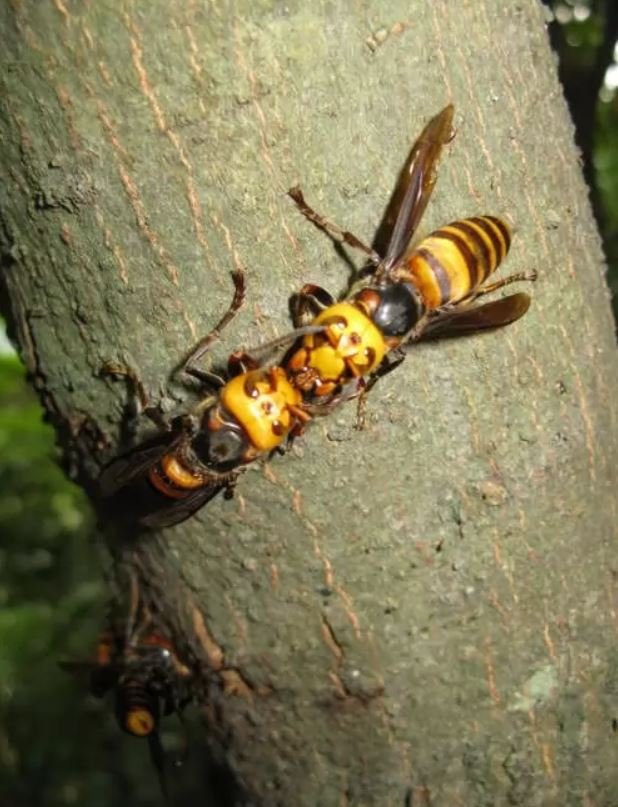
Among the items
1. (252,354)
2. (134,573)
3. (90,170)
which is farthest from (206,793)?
(90,170)

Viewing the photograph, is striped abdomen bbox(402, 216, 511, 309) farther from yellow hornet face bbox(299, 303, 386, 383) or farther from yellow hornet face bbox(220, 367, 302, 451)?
yellow hornet face bbox(220, 367, 302, 451)

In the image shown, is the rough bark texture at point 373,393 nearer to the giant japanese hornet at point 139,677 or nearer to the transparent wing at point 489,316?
the transparent wing at point 489,316

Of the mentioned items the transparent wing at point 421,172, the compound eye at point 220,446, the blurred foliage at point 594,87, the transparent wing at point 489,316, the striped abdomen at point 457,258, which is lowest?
the transparent wing at point 489,316

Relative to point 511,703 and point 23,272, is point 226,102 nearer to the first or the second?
point 23,272

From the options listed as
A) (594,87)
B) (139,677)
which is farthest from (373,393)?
(594,87)

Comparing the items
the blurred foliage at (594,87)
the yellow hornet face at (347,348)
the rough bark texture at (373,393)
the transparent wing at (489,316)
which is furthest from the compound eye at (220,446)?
the blurred foliage at (594,87)

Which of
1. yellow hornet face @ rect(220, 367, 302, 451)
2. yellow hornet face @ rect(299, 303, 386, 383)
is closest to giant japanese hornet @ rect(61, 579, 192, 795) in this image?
yellow hornet face @ rect(220, 367, 302, 451)
